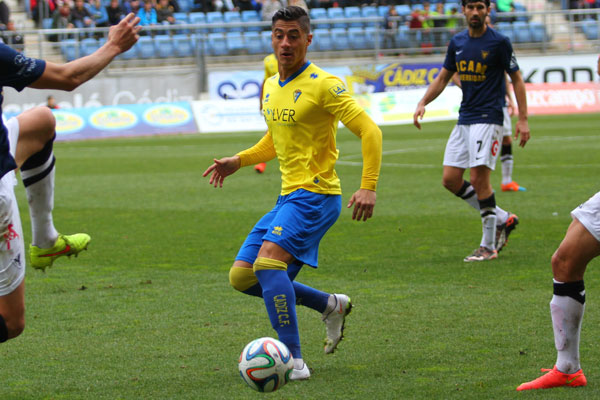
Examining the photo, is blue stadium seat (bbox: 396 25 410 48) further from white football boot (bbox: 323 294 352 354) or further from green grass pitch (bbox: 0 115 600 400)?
white football boot (bbox: 323 294 352 354)

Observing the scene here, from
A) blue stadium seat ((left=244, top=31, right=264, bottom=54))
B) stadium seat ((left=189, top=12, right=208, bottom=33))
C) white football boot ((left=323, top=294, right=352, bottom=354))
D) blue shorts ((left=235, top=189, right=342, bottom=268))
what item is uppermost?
blue shorts ((left=235, top=189, right=342, bottom=268))

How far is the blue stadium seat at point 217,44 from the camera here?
3036cm

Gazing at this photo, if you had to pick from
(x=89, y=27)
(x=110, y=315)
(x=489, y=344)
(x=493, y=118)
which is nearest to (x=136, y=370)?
(x=110, y=315)

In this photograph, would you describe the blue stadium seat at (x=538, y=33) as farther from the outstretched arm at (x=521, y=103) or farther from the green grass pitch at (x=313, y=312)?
the outstretched arm at (x=521, y=103)

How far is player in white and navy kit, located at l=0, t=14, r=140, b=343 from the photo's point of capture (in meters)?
3.99

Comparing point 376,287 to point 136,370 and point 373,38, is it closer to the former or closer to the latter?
point 136,370

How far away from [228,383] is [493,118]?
463 centimetres

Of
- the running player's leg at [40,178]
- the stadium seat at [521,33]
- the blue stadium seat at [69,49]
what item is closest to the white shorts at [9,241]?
the running player's leg at [40,178]

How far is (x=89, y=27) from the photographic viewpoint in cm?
3019

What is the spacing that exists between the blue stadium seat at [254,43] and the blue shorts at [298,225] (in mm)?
26051

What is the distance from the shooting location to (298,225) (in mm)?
4828

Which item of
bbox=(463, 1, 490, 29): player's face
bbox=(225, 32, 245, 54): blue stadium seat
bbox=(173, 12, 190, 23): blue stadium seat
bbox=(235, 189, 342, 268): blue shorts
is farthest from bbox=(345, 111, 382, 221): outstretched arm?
bbox=(173, 12, 190, 23): blue stadium seat

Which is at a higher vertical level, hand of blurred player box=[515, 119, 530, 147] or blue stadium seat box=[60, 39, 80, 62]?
hand of blurred player box=[515, 119, 530, 147]

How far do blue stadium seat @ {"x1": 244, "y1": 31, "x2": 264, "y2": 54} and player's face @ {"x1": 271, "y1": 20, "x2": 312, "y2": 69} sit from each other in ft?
85.1
